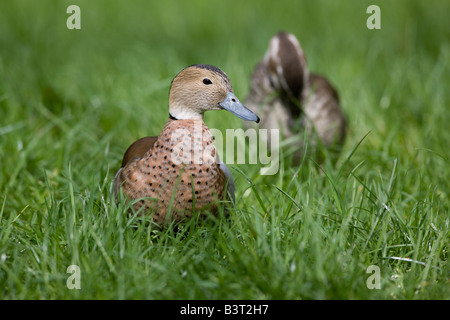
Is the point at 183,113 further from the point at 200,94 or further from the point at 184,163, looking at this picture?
the point at 184,163

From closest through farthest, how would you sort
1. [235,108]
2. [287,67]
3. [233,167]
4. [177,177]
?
1. [177,177]
2. [235,108]
3. [233,167]
4. [287,67]

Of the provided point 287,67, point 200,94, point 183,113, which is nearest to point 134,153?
point 183,113

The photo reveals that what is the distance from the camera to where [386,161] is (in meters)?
4.30

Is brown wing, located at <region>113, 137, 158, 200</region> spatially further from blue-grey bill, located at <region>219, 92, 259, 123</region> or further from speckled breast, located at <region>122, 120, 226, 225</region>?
blue-grey bill, located at <region>219, 92, 259, 123</region>

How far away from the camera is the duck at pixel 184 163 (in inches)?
113

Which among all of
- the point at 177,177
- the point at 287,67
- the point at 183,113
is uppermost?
the point at 287,67

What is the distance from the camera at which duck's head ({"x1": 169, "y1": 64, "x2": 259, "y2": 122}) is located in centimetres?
292

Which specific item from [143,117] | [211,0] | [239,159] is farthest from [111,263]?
[211,0]

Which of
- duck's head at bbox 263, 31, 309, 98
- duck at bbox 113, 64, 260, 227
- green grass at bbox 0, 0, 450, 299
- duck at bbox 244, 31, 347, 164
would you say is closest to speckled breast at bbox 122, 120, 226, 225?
duck at bbox 113, 64, 260, 227

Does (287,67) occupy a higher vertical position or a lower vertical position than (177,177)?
higher

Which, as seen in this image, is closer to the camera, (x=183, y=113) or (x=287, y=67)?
(x=183, y=113)

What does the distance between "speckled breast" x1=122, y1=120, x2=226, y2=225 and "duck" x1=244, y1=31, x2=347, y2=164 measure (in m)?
1.76

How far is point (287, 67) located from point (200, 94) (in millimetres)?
1929

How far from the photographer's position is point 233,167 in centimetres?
307
